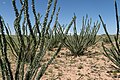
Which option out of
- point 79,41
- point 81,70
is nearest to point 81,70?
point 81,70

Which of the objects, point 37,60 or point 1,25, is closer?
point 1,25

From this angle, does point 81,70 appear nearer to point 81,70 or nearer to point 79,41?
point 81,70

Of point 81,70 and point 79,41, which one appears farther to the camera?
point 79,41

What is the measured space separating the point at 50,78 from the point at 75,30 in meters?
3.17

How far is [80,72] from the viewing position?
535 centimetres

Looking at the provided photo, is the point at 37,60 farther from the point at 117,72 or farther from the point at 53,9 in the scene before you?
the point at 117,72

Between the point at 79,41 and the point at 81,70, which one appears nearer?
the point at 81,70

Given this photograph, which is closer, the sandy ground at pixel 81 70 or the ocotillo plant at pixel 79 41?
the sandy ground at pixel 81 70

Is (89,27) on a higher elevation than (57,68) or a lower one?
higher

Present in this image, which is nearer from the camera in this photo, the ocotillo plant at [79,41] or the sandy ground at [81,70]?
the sandy ground at [81,70]

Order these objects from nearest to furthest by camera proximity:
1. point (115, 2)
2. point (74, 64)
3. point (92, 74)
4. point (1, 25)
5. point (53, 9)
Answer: point (1, 25) < point (53, 9) < point (115, 2) < point (92, 74) < point (74, 64)

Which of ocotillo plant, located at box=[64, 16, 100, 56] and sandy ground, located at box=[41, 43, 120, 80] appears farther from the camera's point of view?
ocotillo plant, located at box=[64, 16, 100, 56]

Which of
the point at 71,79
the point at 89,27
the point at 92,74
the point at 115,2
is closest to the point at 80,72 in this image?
the point at 92,74

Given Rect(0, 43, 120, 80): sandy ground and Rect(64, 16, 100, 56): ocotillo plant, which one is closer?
Rect(0, 43, 120, 80): sandy ground
